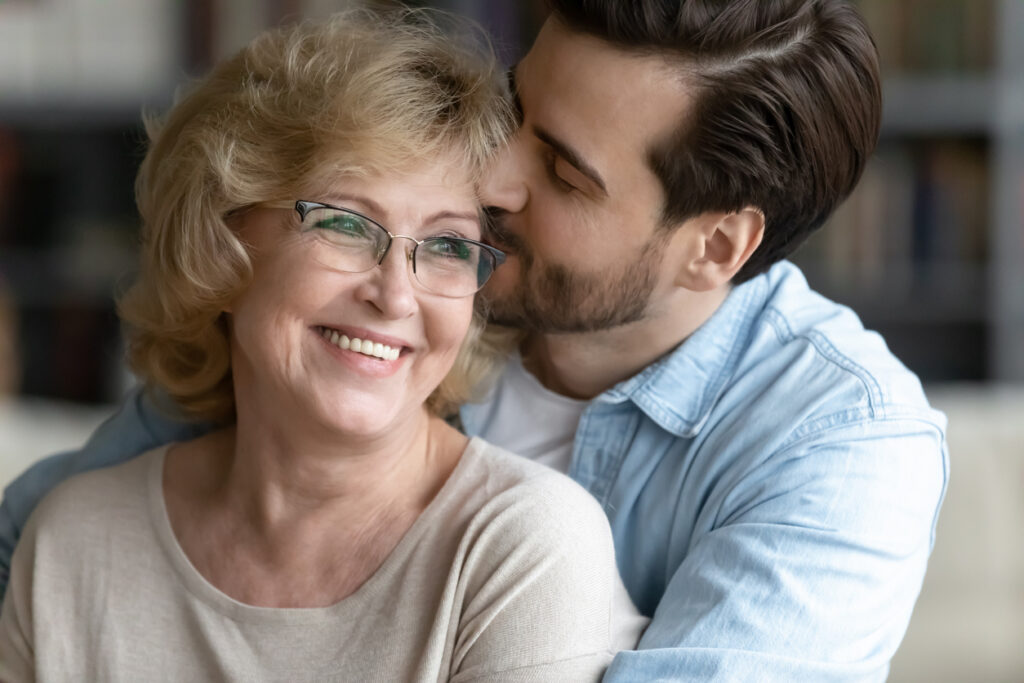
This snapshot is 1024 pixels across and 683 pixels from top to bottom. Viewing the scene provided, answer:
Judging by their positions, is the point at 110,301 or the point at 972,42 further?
the point at 110,301

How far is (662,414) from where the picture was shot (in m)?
1.69

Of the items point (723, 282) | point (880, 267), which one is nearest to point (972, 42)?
point (880, 267)

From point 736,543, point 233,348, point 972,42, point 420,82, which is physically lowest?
point 736,543

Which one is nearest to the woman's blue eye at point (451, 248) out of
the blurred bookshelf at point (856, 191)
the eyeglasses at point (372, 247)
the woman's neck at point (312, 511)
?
the eyeglasses at point (372, 247)

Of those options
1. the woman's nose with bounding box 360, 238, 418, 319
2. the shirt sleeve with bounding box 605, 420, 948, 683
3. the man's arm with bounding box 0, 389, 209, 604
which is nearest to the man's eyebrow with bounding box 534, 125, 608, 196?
the woman's nose with bounding box 360, 238, 418, 319

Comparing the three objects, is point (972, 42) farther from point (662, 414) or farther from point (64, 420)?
→ point (64, 420)

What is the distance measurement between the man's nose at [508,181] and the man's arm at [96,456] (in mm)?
636

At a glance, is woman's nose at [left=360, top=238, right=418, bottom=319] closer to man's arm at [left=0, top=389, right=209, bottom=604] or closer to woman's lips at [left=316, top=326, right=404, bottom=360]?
woman's lips at [left=316, top=326, right=404, bottom=360]

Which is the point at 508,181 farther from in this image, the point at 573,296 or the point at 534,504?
the point at 534,504

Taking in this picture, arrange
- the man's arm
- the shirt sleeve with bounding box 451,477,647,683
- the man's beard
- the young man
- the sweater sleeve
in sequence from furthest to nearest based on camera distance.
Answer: the man's arm, the man's beard, the sweater sleeve, the young man, the shirt sleeve with bounding box 451,477,647,683

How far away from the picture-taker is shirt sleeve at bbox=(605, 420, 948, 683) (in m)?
1.40

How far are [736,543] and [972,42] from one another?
2778mm

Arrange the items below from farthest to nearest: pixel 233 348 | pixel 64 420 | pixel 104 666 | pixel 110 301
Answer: pixel 110 301, pixel 64 420, pixel 233 348, pixel 104 666

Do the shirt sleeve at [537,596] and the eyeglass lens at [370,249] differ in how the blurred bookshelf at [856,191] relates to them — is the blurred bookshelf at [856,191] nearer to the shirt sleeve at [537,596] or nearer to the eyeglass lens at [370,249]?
the eyeglass lens at [370,249]
